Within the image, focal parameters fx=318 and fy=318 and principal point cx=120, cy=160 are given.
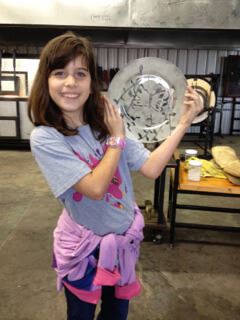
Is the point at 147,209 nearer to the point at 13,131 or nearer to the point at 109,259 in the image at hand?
the point at 109,259

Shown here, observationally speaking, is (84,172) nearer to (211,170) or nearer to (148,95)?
(148,95)

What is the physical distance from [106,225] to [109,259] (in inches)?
4.3

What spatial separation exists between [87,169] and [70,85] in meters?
0.25

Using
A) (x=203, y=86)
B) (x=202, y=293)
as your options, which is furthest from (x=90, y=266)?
(x=203, y=86)

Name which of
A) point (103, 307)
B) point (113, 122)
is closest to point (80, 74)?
point (113, 122)

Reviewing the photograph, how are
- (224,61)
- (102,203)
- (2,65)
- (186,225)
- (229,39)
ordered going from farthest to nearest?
(224,61), (229,39), (2,65), (186,225), (102,203)

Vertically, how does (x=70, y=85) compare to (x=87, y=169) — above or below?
above

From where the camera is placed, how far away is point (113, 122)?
40.0 inches

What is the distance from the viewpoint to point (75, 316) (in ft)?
A: 3.61

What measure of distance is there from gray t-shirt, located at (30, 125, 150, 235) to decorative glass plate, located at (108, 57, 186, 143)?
345mm

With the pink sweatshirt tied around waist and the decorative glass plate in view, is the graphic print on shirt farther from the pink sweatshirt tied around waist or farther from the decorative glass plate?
the decorative glass plate

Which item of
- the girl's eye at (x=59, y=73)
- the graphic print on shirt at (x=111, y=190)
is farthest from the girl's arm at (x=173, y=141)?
the girl's eye at (x=59, y=73)

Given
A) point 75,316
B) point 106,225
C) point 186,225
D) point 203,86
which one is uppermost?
point 203,86

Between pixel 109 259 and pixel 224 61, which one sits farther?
pixel 224 61
